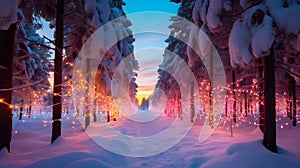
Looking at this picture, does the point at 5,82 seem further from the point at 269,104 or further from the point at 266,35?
the point at 269,104

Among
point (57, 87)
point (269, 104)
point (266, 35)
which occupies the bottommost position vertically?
point (269, 104)

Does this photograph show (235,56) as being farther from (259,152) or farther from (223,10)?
(259,152)

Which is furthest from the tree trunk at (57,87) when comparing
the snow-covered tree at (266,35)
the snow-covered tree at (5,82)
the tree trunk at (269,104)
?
the tree trunk at (269,104)

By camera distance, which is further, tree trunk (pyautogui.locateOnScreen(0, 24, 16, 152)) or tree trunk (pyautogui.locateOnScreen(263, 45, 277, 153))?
tree trunk (pyautogui.locateOnScreen(263, 45, 277, 153))

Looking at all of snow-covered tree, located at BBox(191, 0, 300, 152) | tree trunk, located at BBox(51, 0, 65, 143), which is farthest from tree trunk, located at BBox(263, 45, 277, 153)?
tree trunk, located at BBox(51, 0, 65, 143)

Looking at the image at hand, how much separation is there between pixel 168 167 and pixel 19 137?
811cm

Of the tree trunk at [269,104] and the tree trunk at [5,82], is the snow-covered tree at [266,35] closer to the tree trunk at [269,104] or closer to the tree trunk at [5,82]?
the tree trunk at [269,104]

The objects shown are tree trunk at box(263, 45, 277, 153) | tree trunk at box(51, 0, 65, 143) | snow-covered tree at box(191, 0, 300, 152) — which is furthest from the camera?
tree trunk at box(51, 0, 65, 143)

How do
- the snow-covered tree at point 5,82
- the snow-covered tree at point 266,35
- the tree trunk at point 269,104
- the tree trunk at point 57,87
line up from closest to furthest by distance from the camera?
the snow-covered tree at point 266,35, the snow-covered tree at point 5,82, the tree trunk at point 269,104, the tree trunk at point 57,87

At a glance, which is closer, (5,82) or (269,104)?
(5,82)

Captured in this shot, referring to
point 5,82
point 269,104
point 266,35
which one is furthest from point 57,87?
point 269,104

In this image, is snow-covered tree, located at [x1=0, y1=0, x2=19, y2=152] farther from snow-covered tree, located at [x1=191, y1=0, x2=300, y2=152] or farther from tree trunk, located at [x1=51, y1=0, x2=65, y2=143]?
snow-covered tree, located at [x1=191, y1=0, x2=300, y2=152]

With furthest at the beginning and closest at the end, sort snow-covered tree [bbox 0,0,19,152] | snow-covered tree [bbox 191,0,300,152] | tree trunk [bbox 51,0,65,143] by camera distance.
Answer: tree trunk [bbox 51,0,65,143]
snow-covered tree [bbox 0,0,19,152]
snow-covered tree [bbox 191,0,300,152]

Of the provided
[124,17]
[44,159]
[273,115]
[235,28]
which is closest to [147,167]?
[44,159]
